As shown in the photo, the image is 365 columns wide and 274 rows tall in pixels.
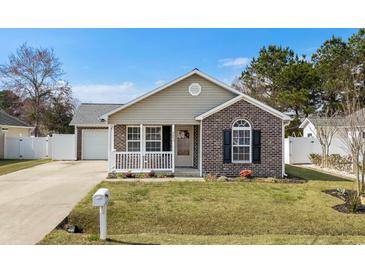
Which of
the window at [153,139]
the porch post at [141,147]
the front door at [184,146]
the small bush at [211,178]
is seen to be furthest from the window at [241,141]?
the porch post at [141,147]

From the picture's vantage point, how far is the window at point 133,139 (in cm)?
1502

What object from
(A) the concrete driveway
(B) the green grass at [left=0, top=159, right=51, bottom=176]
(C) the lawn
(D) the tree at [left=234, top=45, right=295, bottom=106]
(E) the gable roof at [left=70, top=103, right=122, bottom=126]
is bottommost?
(C) the lawn

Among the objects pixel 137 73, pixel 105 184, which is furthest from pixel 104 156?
pixel 105 184

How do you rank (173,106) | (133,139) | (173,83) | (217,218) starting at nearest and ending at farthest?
(217,218) < (173,83) < (173,106) < (133,139)

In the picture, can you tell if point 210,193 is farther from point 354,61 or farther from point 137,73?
point 354,61

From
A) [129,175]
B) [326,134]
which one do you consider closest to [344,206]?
[129,175]

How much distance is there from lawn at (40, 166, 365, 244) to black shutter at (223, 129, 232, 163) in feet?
9.90

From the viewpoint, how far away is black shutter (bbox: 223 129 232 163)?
1350 cm

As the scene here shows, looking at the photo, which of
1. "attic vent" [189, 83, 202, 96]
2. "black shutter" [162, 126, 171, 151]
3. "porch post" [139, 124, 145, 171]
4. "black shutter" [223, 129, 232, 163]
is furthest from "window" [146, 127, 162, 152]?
"black shutter" [223, 129, 232, 163]

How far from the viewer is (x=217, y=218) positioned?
286 inches

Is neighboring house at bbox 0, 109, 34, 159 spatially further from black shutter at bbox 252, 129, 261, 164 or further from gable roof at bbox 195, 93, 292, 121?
black shutter at bbox 252, 129, 261, 164

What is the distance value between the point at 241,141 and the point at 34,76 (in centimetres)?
2850

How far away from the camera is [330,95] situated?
31.6 meters

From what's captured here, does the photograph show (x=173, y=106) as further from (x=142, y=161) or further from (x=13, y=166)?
(x=13, y=166)
